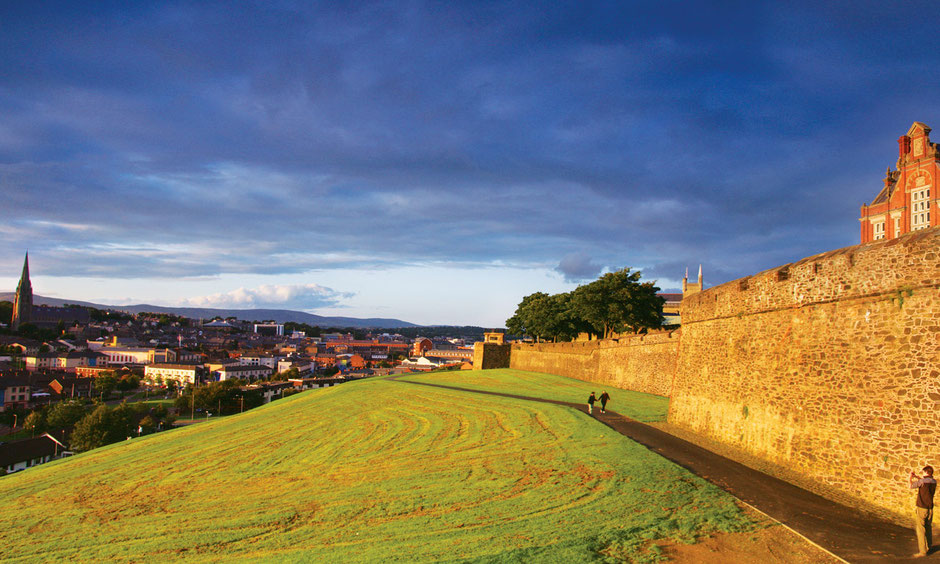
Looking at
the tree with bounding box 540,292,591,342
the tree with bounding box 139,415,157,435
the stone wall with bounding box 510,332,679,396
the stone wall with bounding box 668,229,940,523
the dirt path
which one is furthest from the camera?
the tree with bounding box 540,292,591,342

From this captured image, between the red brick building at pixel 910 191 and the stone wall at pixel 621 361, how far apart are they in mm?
18869

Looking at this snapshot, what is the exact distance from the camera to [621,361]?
41781mm

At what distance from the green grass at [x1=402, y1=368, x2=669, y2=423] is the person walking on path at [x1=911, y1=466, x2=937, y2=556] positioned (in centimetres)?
1550

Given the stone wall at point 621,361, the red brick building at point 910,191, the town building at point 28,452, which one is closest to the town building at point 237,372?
the town building at point 28,452

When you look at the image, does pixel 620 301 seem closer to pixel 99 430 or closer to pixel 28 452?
pixel 99 430

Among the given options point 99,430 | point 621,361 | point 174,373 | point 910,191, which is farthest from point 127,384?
point 910,191

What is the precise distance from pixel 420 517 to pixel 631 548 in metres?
4.67

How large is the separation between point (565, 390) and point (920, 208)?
27295 millimetres

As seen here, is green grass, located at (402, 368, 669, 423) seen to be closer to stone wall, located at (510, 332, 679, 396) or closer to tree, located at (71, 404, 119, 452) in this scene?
stone wall, located at (510, 332, 679, 396)

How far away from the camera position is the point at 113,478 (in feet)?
65.9

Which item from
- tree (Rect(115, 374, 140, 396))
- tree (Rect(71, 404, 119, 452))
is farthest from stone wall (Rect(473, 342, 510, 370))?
tree (Rect(115, 374, 140, 396))

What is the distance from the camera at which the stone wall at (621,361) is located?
3478cm

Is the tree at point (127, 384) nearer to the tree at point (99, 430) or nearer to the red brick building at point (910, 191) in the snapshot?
the tree at point (99, 430)

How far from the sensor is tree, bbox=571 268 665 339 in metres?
53.2
